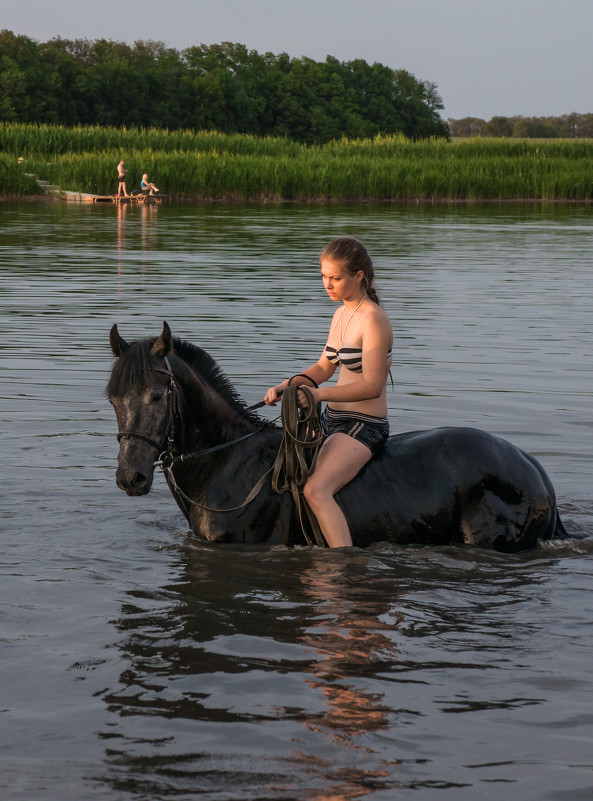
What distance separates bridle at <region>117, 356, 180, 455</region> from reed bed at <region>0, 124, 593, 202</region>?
39.3 meters

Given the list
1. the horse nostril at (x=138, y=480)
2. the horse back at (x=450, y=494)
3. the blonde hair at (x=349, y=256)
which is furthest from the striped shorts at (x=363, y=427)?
the horse nostril at (x=138, y=480)

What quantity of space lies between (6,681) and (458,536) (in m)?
2.83

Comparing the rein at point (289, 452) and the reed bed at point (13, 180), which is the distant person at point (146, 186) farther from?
the rein at point (289, 452)

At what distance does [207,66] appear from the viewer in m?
108

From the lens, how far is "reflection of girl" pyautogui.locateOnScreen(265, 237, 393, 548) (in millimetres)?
6320

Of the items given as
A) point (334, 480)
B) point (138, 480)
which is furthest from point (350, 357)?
point (138, 480)

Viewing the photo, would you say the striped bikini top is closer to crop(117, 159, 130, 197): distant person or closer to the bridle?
the bridle

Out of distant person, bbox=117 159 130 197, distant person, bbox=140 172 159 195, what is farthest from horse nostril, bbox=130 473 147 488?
distant person, bbox=117 159 130 197

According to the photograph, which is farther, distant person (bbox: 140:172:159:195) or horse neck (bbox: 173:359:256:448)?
distant person (bbox: 140:172:159:195)

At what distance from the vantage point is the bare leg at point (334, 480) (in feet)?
20.7

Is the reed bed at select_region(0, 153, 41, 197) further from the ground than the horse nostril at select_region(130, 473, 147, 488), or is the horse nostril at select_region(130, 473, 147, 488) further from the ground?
the reed bed at select_region(0, 153, 41, 197)

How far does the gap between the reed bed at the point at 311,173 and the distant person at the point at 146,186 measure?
38.4 inches

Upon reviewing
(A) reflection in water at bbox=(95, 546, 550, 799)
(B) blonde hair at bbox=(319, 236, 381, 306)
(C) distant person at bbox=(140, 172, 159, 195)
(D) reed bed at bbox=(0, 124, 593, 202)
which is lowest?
(A) reflection in water at bbox=(95, 546, 550, 799)

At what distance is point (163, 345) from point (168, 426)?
0.45m
